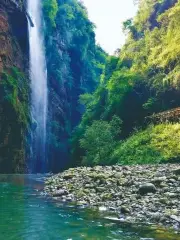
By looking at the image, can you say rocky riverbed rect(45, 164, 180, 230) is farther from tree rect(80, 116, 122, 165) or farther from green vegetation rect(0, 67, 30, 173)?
green vegetation rect(0, 67, 30, 173)

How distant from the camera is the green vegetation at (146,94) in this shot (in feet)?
69.3

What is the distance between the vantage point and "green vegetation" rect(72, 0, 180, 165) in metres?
21.1

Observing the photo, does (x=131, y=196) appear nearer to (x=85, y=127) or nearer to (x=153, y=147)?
(x=153, y=147)

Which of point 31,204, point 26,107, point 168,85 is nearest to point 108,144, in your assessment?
point 168,85

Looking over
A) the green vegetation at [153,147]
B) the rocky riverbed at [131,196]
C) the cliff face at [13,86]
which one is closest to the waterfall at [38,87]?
the cliff face at [13,86]

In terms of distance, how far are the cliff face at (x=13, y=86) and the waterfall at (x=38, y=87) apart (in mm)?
2648

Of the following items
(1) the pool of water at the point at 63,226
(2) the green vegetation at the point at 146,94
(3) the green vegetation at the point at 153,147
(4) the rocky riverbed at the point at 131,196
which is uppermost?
(2) the green vegetation at the point at 146,94

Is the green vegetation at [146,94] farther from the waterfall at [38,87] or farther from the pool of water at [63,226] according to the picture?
the pool of water at [63,226]

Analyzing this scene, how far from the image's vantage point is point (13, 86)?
109 ft

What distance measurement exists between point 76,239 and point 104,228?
803mm

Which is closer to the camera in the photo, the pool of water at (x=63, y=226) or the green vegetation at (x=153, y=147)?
the pool of water at (x=63, y=226)

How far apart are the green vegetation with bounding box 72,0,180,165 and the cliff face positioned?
20.1 feet

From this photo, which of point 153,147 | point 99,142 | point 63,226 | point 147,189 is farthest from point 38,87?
point 63,226

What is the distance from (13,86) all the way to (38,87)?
37.2 feet
